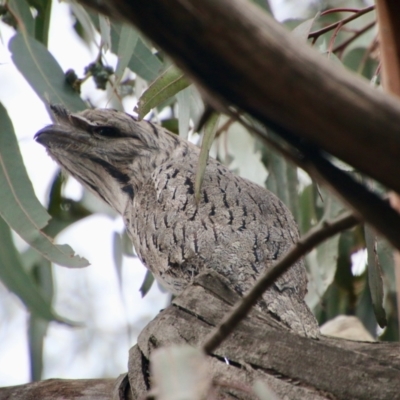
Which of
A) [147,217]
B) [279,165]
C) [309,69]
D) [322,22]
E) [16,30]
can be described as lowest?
[309,69]

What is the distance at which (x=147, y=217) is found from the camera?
2.89 meters

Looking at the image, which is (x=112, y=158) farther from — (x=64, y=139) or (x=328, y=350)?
(x=328, y=350)

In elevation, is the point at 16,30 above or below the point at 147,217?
above

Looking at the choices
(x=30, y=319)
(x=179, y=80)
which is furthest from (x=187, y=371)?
(x=30, y=319)

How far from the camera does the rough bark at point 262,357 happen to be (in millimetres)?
1459

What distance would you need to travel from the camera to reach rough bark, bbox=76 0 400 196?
76 centimetres

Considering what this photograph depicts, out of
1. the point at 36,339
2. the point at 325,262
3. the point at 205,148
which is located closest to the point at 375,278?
the point at 205,148

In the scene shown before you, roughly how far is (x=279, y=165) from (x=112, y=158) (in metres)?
0.87

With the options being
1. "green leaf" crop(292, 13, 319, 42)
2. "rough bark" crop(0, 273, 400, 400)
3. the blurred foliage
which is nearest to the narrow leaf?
the blurred foliage

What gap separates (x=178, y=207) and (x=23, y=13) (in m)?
1.43

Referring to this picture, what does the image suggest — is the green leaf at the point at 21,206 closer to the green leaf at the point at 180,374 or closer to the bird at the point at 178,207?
the bird at the point at 178,207

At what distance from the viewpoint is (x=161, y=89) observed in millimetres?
2021

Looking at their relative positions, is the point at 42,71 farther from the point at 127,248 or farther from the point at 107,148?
the point at 127,248

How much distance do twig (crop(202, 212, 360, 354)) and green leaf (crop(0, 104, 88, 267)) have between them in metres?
1.48
